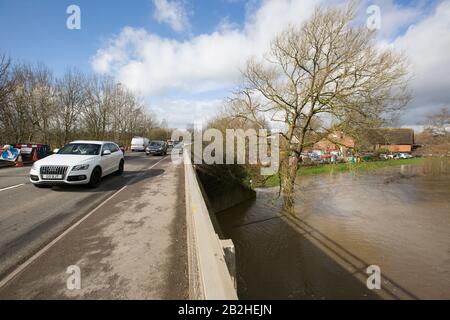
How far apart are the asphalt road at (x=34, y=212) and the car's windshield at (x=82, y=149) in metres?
1.29

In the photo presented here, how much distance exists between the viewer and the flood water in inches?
361

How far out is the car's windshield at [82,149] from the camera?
934 centimetres

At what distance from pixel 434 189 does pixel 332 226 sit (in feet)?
77.5

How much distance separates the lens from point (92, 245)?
172 inches

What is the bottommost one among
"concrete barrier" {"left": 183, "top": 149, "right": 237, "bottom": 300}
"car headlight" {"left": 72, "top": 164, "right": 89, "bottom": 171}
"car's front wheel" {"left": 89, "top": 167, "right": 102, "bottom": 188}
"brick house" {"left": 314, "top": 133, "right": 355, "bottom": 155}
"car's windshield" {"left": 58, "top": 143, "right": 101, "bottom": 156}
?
"concrete barrier" {"left": 183, "top": 149, "right": 237, "bottom": 300}

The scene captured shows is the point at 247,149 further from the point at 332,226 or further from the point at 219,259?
the point at 219,259

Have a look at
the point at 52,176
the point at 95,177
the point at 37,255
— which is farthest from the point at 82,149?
the point at 37,255

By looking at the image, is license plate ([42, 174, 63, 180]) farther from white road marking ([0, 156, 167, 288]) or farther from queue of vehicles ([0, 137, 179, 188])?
white road marking ([0, 156, 167, 288])

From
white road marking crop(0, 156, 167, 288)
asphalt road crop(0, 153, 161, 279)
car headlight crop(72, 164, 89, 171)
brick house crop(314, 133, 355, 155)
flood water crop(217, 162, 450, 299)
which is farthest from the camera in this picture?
brick house crop(314, 133, 355, 155)

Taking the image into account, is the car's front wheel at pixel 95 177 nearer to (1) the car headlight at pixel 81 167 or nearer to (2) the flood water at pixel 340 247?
(1) the car headlight at pixel 81 167

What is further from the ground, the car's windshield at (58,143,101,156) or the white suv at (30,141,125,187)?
the car's windshield at (58,143,101,156)

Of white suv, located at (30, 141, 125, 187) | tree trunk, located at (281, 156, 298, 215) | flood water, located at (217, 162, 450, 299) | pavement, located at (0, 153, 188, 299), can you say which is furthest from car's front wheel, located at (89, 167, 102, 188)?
tree trunk, located at (281, 156, 298, 215)
